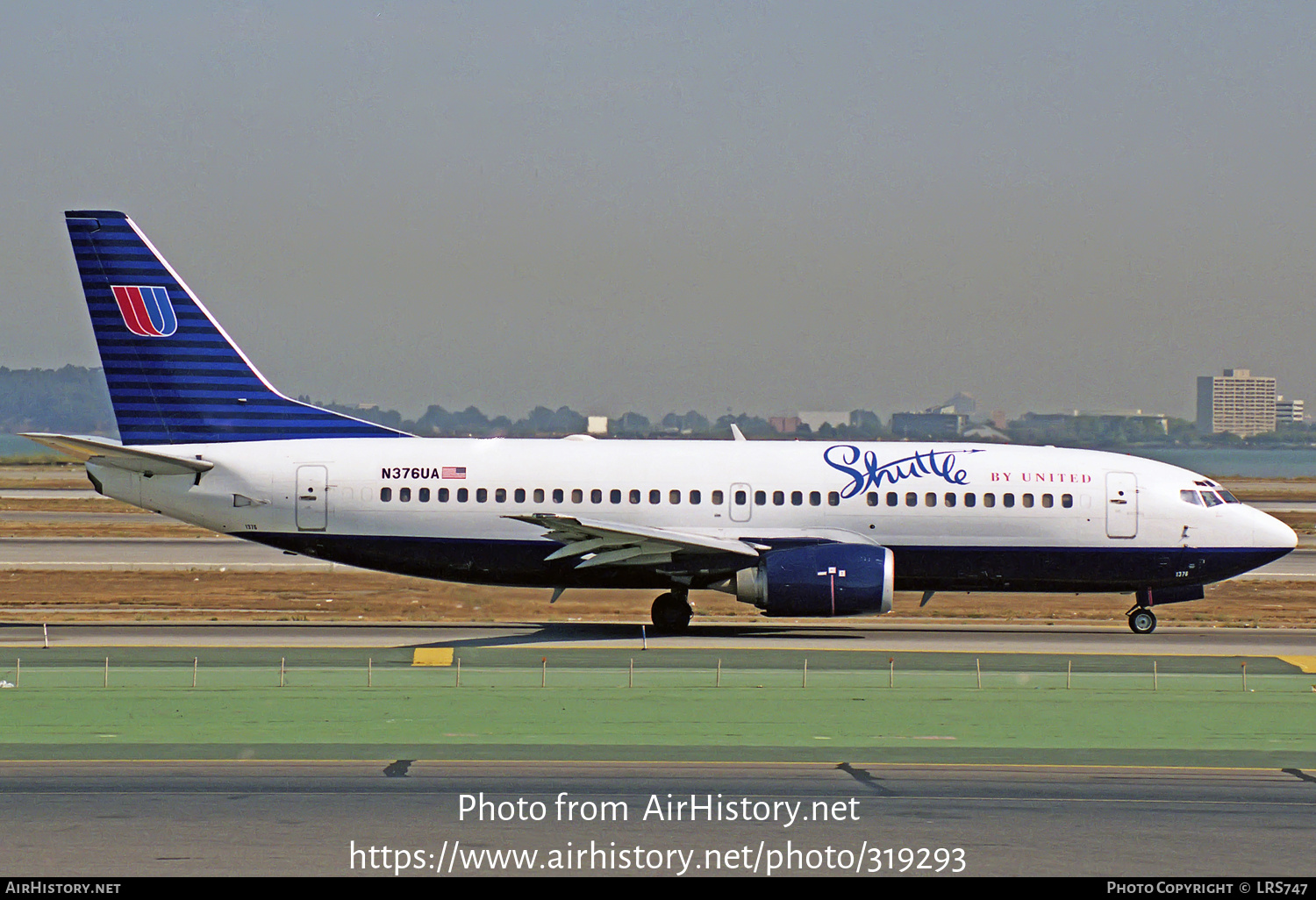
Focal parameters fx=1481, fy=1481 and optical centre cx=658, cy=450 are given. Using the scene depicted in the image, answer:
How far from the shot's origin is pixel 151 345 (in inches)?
1320

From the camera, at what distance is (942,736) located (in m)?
20.5

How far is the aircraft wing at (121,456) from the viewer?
31.4 m

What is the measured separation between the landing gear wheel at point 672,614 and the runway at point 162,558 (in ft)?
50.7

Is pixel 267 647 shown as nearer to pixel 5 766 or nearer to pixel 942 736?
pixel 5 766

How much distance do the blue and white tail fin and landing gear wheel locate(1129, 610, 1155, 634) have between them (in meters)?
20.1

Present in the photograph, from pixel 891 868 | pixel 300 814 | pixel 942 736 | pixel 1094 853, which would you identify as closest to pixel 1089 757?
pixel 942 736

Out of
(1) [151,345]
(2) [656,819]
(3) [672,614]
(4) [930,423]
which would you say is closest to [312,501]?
(1) [151,345]

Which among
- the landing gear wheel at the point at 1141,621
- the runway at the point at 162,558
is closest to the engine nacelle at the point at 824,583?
the landing gear wheel at the point at 1141,621

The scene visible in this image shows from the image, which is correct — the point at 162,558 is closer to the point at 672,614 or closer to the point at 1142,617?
the point at 672,614

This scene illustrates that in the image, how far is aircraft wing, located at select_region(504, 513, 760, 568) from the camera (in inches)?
1219

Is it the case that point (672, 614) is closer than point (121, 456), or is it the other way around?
point (121, 456)

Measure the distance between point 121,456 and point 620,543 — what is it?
36.4ft

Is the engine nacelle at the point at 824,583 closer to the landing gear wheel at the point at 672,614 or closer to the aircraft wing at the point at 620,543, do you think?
the aircraft wing at the point at 620,543
